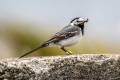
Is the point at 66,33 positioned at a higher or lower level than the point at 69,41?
higher

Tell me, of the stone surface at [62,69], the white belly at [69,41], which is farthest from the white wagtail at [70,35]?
the stone surface at [62,69]

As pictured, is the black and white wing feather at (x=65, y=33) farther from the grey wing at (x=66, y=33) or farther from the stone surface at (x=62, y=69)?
the stone surface at (x=62, y=69)

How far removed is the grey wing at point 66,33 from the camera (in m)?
10.7

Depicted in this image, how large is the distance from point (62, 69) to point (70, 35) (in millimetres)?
2936

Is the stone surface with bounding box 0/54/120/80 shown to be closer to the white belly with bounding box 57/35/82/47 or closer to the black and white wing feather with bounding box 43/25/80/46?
the black and white wing feather with bounding box 43/25/80/46

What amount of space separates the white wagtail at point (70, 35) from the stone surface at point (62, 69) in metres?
2.24

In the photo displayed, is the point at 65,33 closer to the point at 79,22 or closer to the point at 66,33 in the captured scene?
the point at 66,33

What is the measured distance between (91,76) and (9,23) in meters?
10.4

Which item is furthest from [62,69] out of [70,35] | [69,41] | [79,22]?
[79,22]

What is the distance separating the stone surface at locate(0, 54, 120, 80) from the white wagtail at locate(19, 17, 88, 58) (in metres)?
2.24

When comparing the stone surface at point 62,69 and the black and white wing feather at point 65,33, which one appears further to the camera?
the black and white wing feather at point 65,33

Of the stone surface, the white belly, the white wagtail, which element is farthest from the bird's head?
the stone surface

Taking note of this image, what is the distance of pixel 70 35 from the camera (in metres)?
11.0

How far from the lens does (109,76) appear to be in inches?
320
